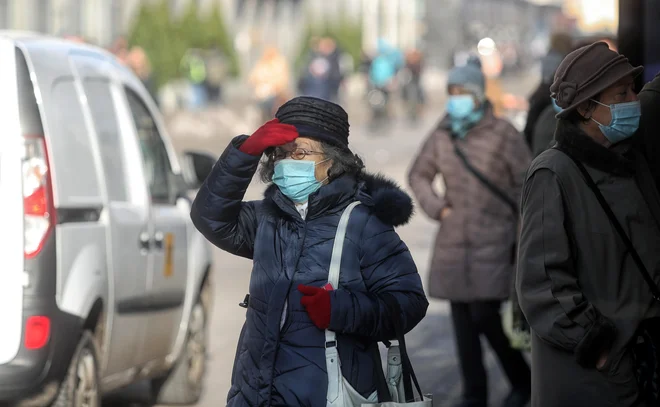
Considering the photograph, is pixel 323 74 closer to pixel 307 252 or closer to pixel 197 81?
pixel 197 81

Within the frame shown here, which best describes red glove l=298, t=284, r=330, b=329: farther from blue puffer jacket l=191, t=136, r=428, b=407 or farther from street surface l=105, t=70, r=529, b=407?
street surface l=105, t=70, r=529, b=407

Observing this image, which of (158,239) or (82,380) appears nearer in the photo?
(82,380)

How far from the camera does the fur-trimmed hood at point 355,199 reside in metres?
4.46

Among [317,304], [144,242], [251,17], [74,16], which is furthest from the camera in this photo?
[251,17]

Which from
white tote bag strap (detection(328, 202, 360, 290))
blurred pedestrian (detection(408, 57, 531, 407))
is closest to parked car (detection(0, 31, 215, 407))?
blurred pedestrian (detection(408, 57, 531, 407))

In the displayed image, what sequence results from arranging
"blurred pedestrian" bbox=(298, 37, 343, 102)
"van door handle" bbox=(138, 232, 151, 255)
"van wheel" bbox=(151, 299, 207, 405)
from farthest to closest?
"blurred pedestrian" bbox=(298, 37, 343, 102), "van wheel" bbox=(151, 299, 207, 405), "van door handle" bbox=(138, 232, 151, 255)

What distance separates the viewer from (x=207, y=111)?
31.6 m

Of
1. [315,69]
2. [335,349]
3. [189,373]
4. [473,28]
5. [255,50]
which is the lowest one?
[189,373]

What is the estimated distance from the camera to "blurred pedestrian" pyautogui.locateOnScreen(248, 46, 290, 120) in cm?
3180

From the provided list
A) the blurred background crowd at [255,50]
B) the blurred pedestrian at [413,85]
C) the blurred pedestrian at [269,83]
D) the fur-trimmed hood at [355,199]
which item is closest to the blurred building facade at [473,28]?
the blurred background crowd at [255,50]

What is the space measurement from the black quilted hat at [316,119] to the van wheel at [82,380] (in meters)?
2.30

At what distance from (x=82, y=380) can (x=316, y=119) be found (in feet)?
8.19

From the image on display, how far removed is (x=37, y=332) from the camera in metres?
6.16

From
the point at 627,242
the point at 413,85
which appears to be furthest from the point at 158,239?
the point at 413,85
